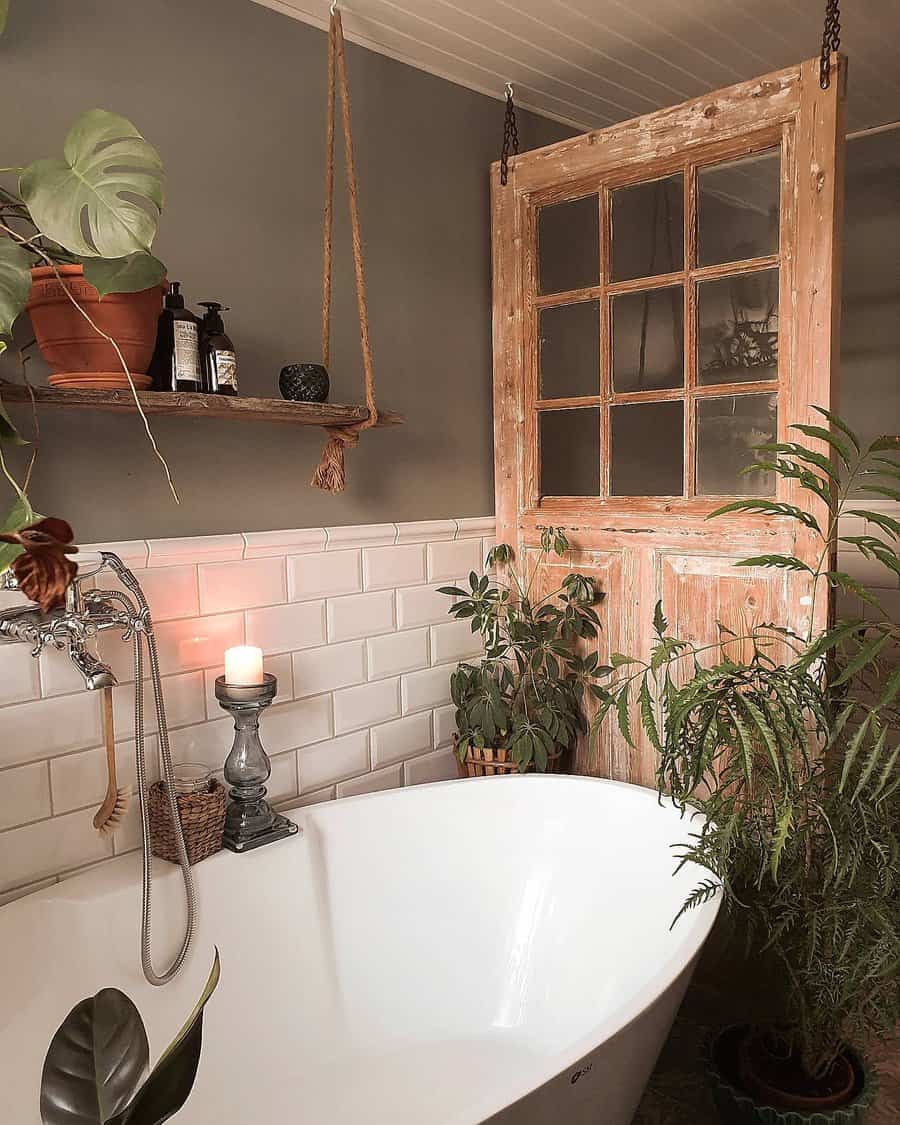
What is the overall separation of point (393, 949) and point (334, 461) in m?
1.12

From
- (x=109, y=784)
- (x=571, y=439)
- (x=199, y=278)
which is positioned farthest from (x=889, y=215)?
(x=109, y=784)

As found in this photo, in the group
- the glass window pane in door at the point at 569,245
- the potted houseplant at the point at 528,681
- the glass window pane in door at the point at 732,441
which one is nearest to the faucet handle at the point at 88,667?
the potted houseplant at the point at 528,681

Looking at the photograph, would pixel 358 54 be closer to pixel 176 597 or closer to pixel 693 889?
pixel 176 597

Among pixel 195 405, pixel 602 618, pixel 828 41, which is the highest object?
pixel 828 41

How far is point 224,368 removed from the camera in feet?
6.23

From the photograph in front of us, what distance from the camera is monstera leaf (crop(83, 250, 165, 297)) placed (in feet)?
4.84

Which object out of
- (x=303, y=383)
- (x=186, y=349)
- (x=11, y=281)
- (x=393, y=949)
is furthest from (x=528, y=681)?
(x=11, y=281)

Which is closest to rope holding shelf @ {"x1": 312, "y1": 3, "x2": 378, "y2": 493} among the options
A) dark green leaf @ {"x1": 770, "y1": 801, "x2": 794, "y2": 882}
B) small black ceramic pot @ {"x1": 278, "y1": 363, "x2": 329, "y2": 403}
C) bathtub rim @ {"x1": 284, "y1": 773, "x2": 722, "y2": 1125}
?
small black ceramic pot @ {"x1": 278, "y1": 363, "x2": 329, "y2": 403}

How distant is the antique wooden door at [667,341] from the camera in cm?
215

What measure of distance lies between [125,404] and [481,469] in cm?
127

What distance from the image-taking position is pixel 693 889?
1854 millimetres

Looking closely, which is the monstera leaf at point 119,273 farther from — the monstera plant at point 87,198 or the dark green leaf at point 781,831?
the dark green leaf at point 781,831

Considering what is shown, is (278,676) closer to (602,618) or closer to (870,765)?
(602,618)

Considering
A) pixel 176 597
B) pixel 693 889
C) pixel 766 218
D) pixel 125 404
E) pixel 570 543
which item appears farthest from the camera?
pixel 570 543
